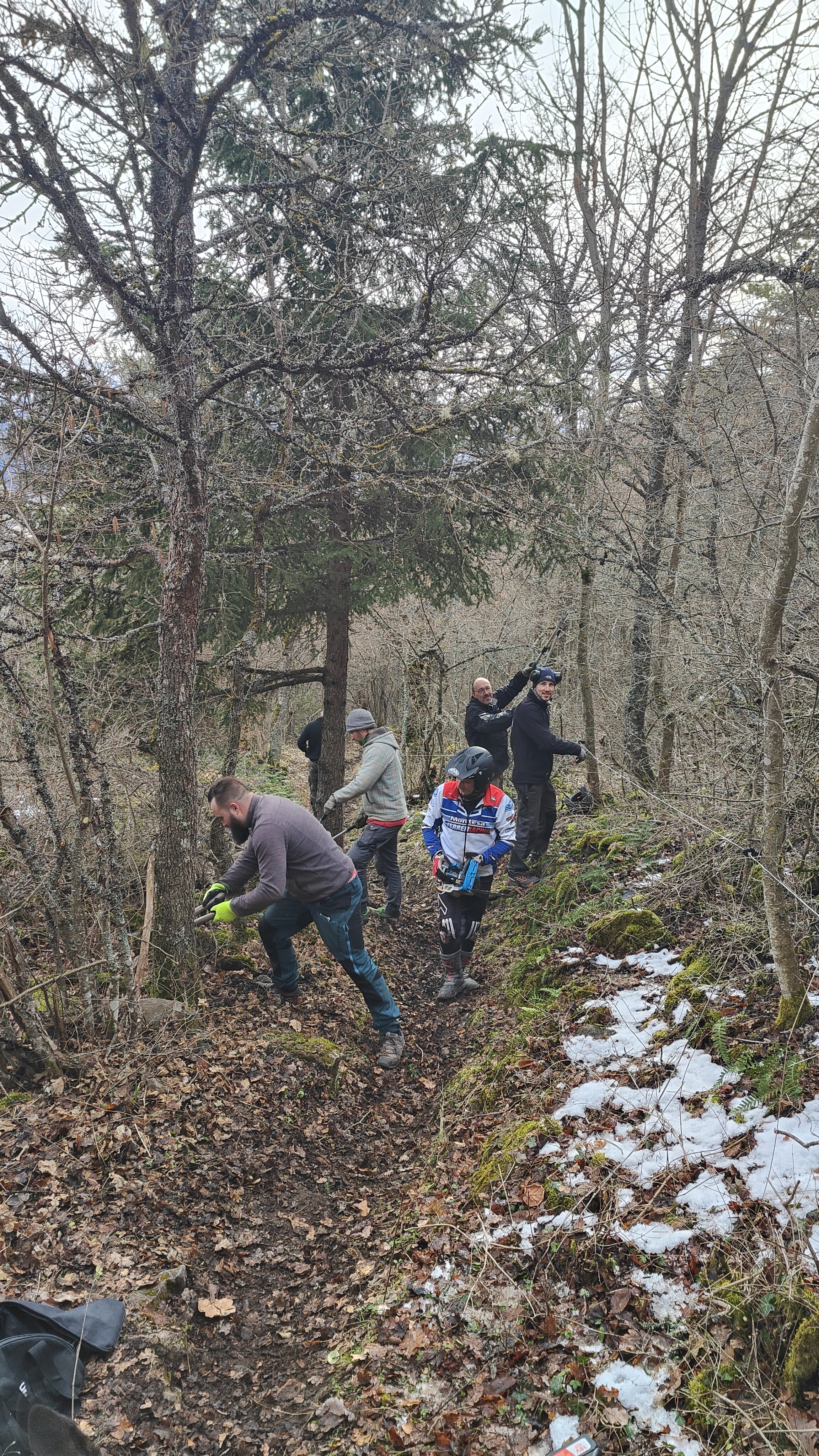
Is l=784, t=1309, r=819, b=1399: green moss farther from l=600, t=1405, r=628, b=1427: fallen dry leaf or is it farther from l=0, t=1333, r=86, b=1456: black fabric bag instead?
l=0, t=1333, r=86, b=1456: black fabric bag

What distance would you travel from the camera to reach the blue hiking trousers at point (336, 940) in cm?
571

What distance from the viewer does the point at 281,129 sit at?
5109 mm

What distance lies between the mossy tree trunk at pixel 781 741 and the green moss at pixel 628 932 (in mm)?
1867

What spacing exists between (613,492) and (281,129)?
6.03 meters

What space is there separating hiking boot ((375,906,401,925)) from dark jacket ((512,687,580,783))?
85.9 inches

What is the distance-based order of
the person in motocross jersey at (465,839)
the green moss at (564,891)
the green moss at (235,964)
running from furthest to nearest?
the green moss at (564,891) → the person in motocross jersey at (465,839) → the green moss at (235,964)

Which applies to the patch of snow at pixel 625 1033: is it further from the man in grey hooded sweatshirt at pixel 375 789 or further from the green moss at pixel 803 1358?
the man in grey hooded sweatshirt at pixel 375 789

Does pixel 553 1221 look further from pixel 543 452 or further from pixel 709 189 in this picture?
pixel 709 189

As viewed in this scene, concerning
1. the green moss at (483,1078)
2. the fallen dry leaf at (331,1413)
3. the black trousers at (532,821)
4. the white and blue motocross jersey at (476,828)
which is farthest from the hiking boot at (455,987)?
the fallen dry leaf at (331,1413)

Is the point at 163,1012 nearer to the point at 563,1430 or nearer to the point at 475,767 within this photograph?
the point at 475,767

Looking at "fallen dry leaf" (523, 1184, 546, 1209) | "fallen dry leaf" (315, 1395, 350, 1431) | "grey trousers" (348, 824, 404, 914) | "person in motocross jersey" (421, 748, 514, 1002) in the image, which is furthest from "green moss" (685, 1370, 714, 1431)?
"grey trousers" (348, 824, 404, 914)

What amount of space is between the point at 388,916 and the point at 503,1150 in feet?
15.5

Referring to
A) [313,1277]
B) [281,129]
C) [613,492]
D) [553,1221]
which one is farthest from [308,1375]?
[613,492]

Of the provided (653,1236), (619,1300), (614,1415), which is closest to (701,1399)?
(614,1415)
